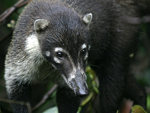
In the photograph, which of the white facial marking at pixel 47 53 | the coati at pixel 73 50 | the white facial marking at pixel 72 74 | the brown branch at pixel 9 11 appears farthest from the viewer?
the brown branch at pixel 9 11

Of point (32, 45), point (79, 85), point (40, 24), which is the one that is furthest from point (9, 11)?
point (79, 85)

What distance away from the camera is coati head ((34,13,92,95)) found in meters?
4.42

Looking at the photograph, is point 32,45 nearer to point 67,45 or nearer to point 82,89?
point 67,45

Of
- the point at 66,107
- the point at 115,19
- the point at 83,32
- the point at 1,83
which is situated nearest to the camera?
the point at 83,32

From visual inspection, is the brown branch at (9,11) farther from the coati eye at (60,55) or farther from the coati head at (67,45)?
the coati eye at (60,55)

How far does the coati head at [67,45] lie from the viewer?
442 cm

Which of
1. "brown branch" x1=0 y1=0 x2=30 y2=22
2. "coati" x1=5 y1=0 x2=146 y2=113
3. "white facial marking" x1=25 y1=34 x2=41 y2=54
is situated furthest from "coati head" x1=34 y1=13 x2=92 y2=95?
"brown branch" x1=0 y1=0 x2=30 y2=22

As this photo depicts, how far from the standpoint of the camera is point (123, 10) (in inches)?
234

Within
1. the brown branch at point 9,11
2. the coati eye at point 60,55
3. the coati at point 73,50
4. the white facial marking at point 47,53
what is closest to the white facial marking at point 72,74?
the coati at point 73,50

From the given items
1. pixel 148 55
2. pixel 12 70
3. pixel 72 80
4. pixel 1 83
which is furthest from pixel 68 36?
pixel 148 55

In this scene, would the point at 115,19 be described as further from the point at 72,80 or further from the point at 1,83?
the point at 1,83

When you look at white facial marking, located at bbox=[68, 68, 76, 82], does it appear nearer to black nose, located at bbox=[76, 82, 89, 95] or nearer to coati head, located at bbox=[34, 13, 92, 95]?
coati head, located at bbox=[34, 13, 92, 95]

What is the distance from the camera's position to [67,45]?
4.43 m

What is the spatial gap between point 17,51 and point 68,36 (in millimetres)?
1238
